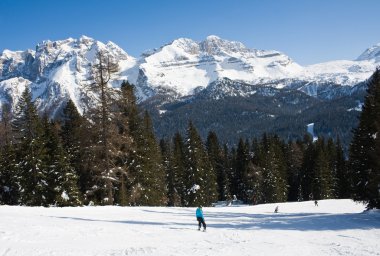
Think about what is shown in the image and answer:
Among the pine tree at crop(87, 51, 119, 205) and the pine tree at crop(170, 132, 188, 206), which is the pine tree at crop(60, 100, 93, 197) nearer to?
the pine tree at crop(87, 51, 119, 205)

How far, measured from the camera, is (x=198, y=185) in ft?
214

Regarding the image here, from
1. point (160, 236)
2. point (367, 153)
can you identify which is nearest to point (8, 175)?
point (160, 236)

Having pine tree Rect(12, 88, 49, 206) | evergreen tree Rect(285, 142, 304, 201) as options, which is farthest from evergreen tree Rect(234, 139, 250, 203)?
pine tree Rect(12, 88, 49, 206)

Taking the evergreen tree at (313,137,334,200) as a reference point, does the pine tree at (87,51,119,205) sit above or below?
above

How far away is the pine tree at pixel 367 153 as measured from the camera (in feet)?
119

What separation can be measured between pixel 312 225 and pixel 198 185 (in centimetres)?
3358

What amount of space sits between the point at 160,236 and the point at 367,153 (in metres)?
24.5

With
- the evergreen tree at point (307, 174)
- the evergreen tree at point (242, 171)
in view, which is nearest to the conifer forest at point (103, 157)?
→ the evergreen tree at point (242, 171)

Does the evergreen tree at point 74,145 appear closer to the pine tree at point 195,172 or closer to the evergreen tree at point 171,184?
the pine tree at point 195,172

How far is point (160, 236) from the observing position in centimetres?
2403

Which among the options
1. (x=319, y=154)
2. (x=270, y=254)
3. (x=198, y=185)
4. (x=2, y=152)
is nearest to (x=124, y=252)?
(x=270, y=254)

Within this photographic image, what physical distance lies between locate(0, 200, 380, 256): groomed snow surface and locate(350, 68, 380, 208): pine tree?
4407 millimetres

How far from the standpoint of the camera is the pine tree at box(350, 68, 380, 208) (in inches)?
1434

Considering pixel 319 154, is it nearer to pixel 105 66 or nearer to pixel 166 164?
pixel 166 164
